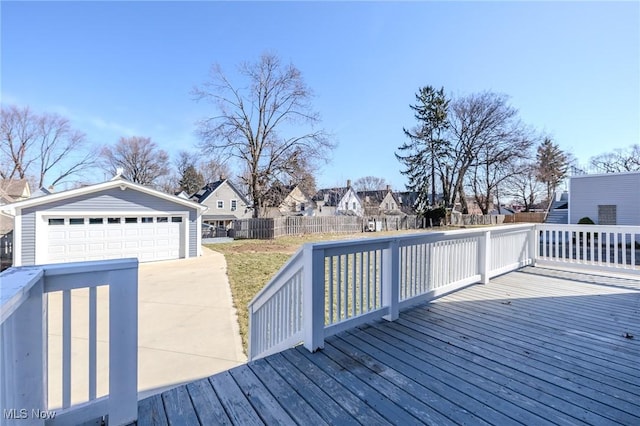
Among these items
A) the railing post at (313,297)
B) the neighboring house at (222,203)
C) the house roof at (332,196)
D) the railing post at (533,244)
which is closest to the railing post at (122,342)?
the railing post at (313,297)

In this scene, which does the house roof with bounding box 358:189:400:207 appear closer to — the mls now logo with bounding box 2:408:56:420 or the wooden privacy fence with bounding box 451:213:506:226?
the wooden privacy fence with bounding box 451:213:506:226

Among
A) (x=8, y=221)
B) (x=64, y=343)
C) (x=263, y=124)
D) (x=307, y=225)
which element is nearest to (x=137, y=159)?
(x=263, y=124)

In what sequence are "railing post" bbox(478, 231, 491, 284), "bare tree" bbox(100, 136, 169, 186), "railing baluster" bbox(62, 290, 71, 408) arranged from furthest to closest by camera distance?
"bare tree" bbox(100, 136, 169, 186), "railing post" bbox(478, 231, 491, 284), "railing baluster" bbox(62, 290, 71, 408)

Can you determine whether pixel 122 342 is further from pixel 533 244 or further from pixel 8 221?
pixel 8 221

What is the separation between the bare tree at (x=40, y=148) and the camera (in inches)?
939

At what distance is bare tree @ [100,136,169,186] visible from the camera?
30038mm

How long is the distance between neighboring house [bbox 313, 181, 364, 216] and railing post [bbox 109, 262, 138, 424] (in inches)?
1325

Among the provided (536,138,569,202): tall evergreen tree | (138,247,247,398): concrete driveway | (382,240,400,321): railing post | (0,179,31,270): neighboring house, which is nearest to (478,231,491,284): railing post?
(382,240,400,321): railing post

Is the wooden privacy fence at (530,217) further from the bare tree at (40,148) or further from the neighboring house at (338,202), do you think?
the bare tree at (40,148)

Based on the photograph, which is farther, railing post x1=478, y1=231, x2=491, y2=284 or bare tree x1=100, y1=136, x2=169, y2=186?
bare tree x1=100, y1=136, x2=169, y2=186

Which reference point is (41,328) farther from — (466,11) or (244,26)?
(244,26)

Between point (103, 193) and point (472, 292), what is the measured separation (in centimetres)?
1220

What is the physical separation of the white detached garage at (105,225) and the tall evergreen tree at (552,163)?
32.6 meters

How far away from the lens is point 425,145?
28094 mm
